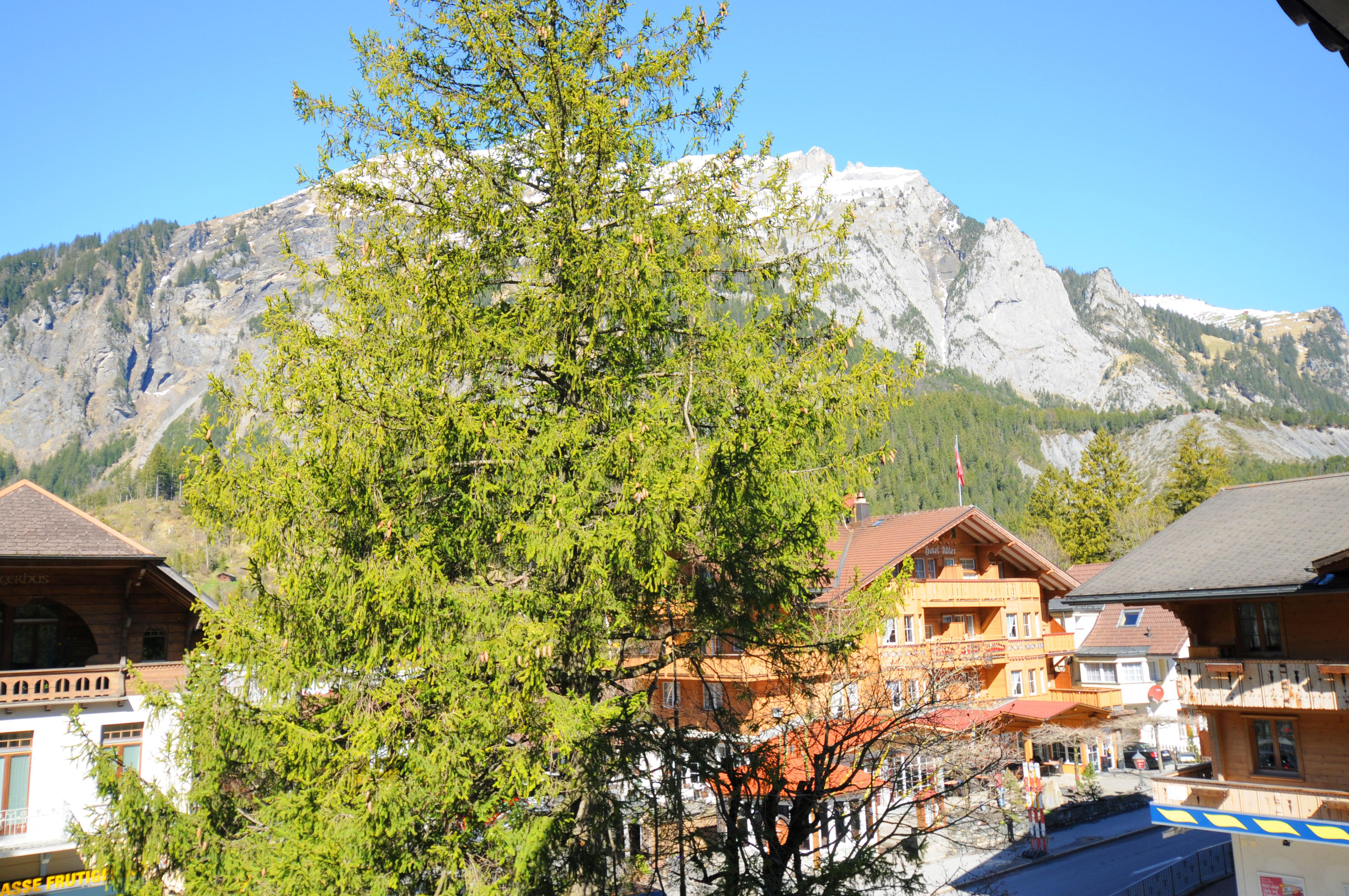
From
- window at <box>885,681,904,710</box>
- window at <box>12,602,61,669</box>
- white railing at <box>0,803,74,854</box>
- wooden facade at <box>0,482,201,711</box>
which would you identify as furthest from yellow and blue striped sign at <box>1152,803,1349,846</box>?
window at <box>12,602,61,669</box>

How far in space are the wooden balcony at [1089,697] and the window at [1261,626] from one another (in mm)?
18491

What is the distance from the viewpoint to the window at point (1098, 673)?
43281 millimetres

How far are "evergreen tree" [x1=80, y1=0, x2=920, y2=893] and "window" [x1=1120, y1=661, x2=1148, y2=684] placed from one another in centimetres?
4038

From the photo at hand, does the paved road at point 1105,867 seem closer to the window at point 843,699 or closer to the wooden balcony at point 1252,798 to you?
the wooden balcony at point 1252,798

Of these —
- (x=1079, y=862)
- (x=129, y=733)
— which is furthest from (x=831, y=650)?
(x=1079, y=862)

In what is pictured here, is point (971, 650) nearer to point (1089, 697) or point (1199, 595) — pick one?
point (1089, 697)

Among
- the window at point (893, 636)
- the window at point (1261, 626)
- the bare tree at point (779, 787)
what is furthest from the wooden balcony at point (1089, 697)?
the bare tree at point (779, 787)

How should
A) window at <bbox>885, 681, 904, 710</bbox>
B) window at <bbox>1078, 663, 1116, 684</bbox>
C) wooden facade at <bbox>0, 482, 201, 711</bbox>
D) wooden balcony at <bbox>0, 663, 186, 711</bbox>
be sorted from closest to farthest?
window at <bbox>885, 681, 904, 710</bbox>, wooden balcony at <bbox>0, 663, 186, 711</bbox>, wooden facade at <bbox>0, 482, 201, 711</bbox>, window at <bbox>1078, 663, 1116, 684</bbox>

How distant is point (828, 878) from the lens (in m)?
7.75

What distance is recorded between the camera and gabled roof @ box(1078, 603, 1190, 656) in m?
41.9

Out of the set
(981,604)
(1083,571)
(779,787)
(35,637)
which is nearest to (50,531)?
(35,637)

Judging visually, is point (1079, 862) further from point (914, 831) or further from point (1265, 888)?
point (914, 831)

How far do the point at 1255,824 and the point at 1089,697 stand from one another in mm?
21383

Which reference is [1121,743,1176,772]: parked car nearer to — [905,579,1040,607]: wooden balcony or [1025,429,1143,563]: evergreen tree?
[905,579,1040,607]: wooden balcony
